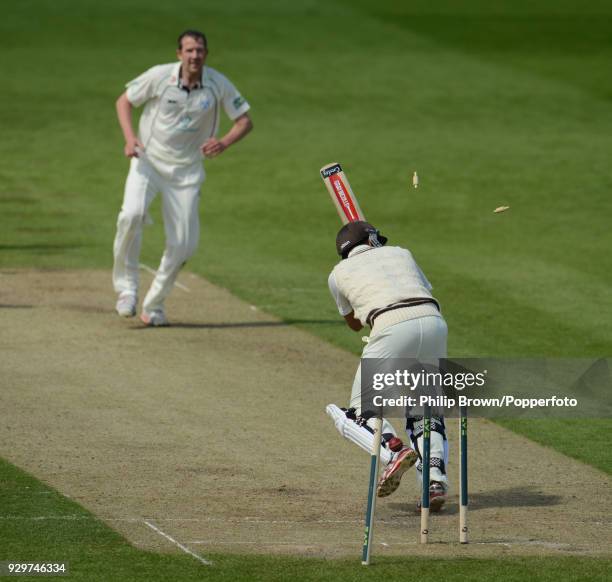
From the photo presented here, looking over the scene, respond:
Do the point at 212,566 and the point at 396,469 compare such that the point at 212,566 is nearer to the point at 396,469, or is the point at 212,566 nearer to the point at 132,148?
the point at 396,469

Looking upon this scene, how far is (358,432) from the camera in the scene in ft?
27.8

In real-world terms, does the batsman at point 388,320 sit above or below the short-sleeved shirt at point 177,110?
below

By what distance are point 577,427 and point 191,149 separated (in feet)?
15.2

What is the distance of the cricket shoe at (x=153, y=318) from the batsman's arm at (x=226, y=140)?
60.8 inches

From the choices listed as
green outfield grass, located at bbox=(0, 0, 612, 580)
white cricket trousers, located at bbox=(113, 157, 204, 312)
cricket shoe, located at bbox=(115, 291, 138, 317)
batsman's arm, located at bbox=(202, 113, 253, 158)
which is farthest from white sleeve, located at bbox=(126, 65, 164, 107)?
green outfield grass, located at bbox=(0, 0, 612, 580)

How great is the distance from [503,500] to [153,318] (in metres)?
5.48

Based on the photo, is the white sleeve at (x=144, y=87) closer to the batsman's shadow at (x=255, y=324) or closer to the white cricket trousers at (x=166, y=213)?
the white cricket trousers at (x=166, y=213)

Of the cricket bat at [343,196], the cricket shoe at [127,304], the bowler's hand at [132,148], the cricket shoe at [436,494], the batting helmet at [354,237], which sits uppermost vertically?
the bowler's hand at [132,148]

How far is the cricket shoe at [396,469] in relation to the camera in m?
8.04

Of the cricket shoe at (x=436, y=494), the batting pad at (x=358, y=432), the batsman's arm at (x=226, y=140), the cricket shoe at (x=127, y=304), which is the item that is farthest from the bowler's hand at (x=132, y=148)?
the cricket shoe at (x=436, y=494)

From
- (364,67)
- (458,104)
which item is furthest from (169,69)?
(364,67)

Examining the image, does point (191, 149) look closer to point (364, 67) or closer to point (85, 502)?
point (85, 502)

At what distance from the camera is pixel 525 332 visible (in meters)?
13.8

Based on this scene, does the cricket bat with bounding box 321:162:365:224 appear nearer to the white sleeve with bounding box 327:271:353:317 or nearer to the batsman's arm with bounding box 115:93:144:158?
the white sleeve with bounding box 327:271:353:317
